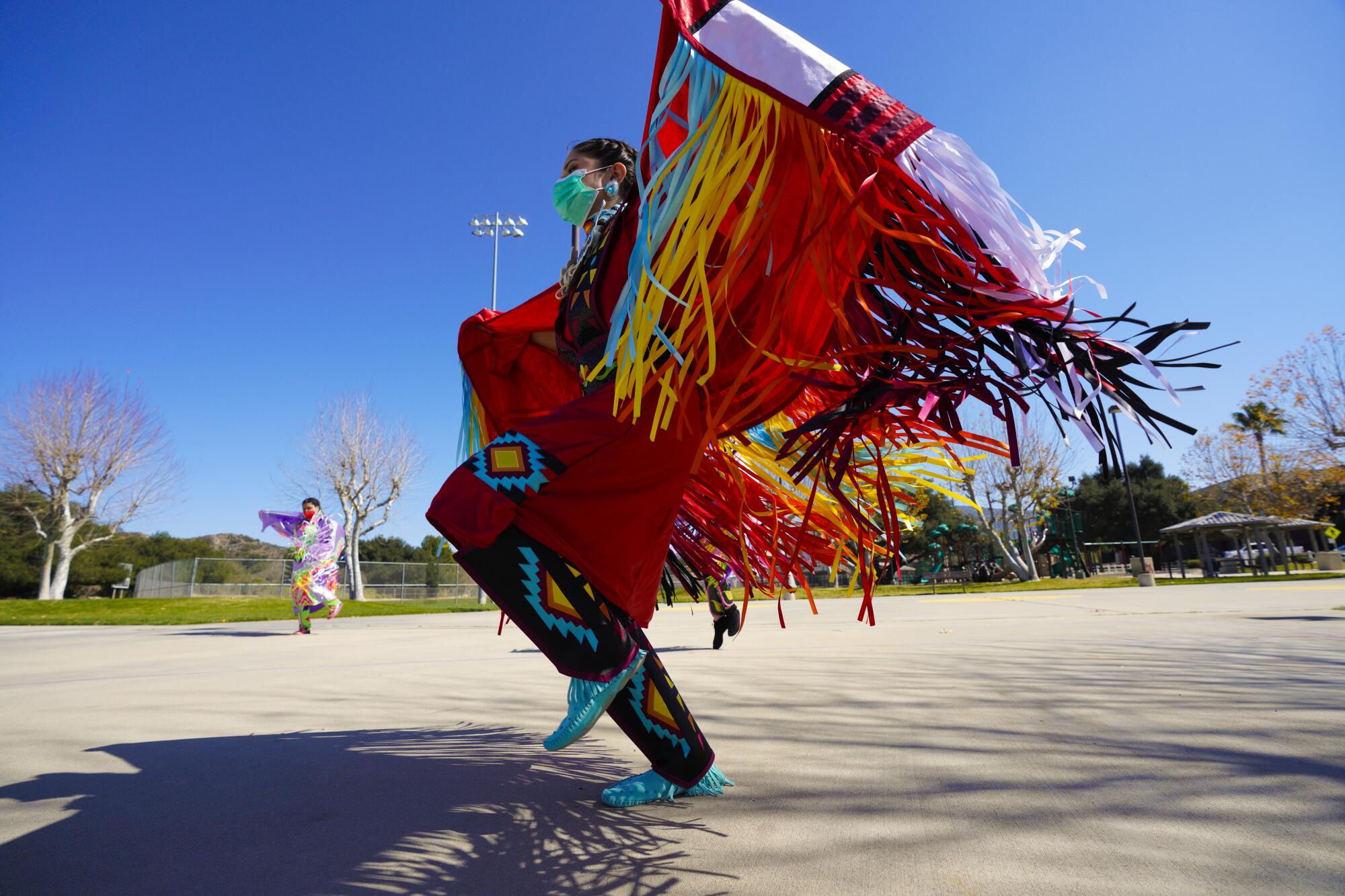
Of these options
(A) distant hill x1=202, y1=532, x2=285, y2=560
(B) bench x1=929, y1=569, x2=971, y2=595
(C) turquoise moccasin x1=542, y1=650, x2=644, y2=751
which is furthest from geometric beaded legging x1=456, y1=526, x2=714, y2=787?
(A) distant hill x1=202, y1=532, x2=285, y2=560

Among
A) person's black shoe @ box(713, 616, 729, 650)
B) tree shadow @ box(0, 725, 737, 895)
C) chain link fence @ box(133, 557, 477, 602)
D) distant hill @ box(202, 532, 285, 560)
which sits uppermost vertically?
distant hill @ box(202, 532, 285, 560)

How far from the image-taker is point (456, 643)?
18.8ft

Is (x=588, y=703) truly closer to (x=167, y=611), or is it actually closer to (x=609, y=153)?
(x=609, y=153)

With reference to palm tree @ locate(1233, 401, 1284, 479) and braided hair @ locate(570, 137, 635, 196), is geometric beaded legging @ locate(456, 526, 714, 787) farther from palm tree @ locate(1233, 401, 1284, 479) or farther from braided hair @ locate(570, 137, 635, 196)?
palm tree @ locate(1233, 401, 1284, 479)

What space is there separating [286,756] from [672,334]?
1.65 metres

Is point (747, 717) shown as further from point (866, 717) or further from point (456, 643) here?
point (456, 643)

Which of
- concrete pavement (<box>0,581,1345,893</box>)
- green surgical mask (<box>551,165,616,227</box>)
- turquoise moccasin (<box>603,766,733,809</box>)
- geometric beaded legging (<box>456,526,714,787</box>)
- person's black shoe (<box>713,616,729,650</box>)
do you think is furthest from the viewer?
person's black shoe (<box>713,616,729,650</box>)

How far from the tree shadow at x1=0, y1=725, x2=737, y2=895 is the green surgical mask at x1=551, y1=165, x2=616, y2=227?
158 centimetres

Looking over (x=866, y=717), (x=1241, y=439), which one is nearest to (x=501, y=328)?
(x=866, y=717)

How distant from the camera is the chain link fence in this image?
18062mm

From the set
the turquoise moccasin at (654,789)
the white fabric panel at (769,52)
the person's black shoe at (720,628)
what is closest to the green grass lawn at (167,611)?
the person's black shoe at (720,628)

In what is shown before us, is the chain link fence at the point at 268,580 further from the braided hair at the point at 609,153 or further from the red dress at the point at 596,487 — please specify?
the red dress at the point at 596,487

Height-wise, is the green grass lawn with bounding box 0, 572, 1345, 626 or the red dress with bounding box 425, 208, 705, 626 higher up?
the red dress with bounding box 425, 208, 705, 626

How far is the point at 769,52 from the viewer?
1237 mm
